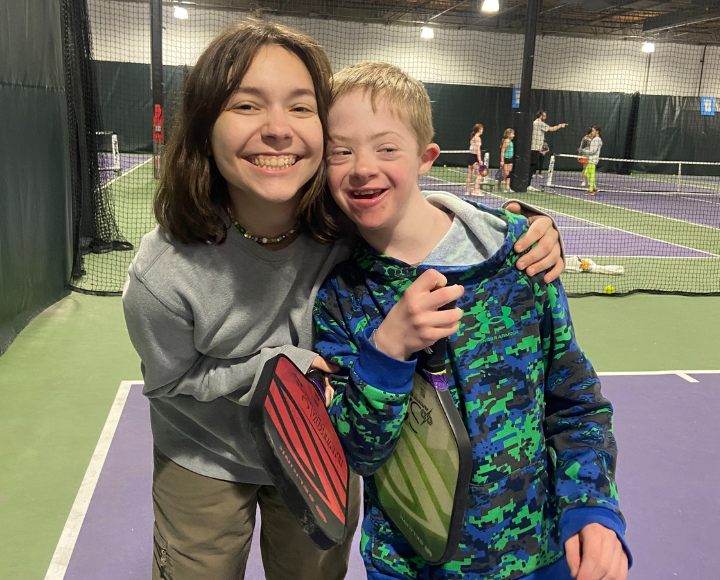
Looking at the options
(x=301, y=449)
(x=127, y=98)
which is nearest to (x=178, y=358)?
(x=301, y=449)

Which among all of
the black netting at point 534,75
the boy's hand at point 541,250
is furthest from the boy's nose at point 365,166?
the black netting at point 534,75

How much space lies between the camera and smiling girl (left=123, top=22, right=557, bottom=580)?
132cm

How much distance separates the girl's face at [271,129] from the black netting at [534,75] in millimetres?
13023

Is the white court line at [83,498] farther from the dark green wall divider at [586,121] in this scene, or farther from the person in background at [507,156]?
the dark green wall divider at [586,121]

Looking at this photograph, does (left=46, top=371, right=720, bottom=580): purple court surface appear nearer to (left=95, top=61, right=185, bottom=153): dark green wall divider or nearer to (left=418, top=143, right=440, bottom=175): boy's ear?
(left=418, top=143, right=440, bottom=175): boy's ear

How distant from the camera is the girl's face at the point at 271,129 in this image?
4.29 ft

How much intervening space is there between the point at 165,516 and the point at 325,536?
80 centimetres

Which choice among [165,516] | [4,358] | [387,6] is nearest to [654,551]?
[165,516]

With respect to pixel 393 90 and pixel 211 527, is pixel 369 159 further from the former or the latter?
pixel 211 527

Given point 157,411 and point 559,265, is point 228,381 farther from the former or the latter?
point 559,265

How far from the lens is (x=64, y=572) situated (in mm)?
2404

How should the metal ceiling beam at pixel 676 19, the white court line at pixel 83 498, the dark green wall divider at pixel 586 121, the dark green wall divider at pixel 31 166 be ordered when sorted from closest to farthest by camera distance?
the white court line at pixel 83 498, the dark green wall divider at pixel 31 166, the metal ceiling beam at pixel 676 19, the dark green wall divider at pixel 586 121

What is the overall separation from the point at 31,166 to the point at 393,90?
4401 mm

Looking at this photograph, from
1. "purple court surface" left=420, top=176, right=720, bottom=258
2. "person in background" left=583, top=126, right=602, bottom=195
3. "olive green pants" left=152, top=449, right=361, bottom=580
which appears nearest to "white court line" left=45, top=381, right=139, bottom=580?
"olive green pants" left=152, top=449, right=361, bottom=580
